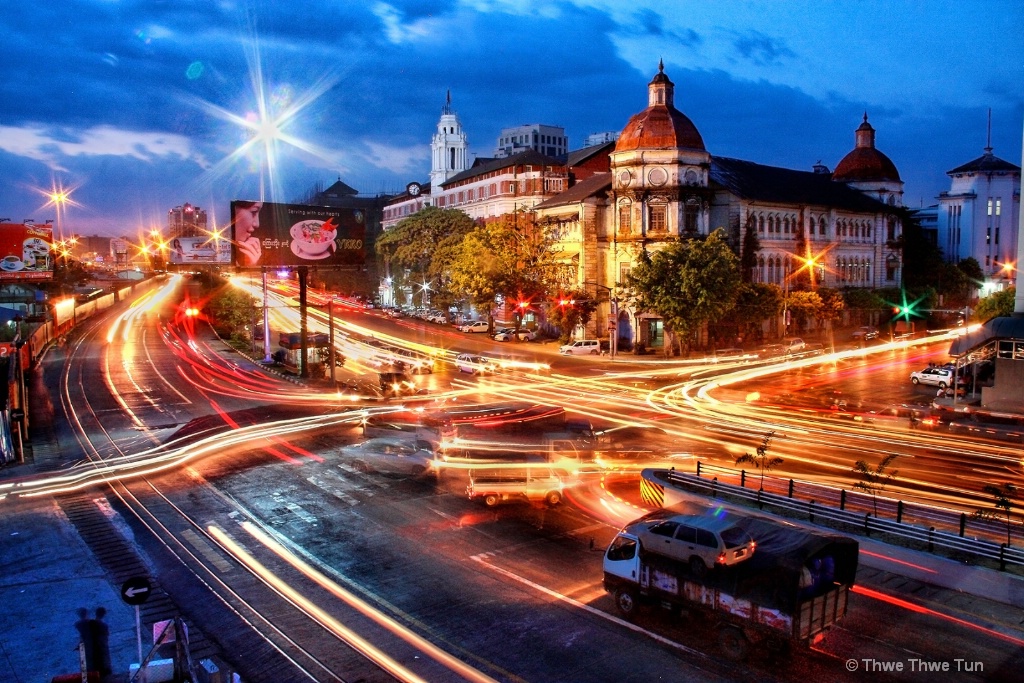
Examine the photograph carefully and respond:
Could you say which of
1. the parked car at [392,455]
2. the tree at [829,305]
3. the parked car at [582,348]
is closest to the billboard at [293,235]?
the parked car at [392,455]

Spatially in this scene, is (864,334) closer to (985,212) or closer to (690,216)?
(690,216)

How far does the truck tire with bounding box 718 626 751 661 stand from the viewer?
12695 mm

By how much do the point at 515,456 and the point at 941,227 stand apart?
105 metres

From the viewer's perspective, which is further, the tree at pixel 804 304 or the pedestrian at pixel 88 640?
the tree at pixel 804 304

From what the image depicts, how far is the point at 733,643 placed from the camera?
1280 cm

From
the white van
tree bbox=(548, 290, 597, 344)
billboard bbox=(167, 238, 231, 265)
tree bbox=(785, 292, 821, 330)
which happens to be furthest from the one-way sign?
tree bbox=(785, 292, 821, 330)

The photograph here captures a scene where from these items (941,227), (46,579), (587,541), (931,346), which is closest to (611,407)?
(587,541)

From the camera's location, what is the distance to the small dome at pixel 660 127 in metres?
62.4

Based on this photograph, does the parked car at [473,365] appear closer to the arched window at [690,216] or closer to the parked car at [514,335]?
the parked car at [514,335]

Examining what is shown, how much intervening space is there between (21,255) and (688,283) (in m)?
52.7

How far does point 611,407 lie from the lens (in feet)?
120

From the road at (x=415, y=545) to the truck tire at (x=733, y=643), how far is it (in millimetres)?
179

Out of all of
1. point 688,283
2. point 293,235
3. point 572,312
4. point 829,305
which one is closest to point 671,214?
point 688,283

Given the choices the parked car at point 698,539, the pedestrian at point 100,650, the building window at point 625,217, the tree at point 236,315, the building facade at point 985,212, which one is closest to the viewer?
the pedestrian at point 100,650
